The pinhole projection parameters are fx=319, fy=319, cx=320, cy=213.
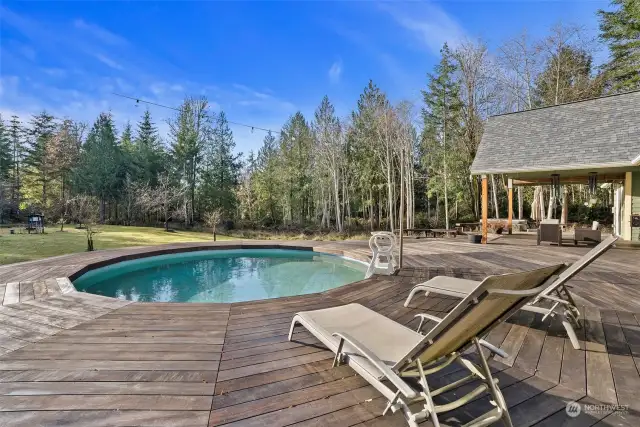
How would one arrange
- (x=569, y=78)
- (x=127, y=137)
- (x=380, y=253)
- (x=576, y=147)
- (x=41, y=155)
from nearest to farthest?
1. (x=380, y=253)
2. (x=576, y=147)
3. (x=569, y=78)
4. (x=41, y=155)
5. (x=127, y=137)

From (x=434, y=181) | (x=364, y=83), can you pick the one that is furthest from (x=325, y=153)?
(x=434, y=181)

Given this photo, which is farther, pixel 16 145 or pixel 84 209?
pixel 16 145

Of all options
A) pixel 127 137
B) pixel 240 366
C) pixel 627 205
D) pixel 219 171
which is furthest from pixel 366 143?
pixel 127 137

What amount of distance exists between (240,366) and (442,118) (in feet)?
61.4

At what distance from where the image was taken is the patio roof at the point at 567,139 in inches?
309

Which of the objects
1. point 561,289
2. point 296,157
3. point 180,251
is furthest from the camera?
point 296,157

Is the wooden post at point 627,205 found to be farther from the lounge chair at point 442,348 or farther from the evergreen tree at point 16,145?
the evergreen tree at point 16,145

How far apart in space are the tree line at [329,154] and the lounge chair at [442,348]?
46.1 ft

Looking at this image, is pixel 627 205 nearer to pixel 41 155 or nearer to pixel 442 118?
pixel 442 118

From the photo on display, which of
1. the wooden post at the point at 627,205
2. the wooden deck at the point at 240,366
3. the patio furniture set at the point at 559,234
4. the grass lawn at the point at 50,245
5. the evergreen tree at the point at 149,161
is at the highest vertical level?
the evergreen tree at the point at 149,161

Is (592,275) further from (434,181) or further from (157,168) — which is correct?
(157,168)

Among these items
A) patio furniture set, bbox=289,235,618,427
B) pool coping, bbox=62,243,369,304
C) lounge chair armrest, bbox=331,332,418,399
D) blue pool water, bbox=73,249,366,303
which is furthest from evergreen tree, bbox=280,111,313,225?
lounge chair armrest, bbox=331,332,418,399

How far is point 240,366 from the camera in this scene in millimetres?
2252

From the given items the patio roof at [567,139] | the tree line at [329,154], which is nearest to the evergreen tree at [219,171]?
the tree line at [329,154]
